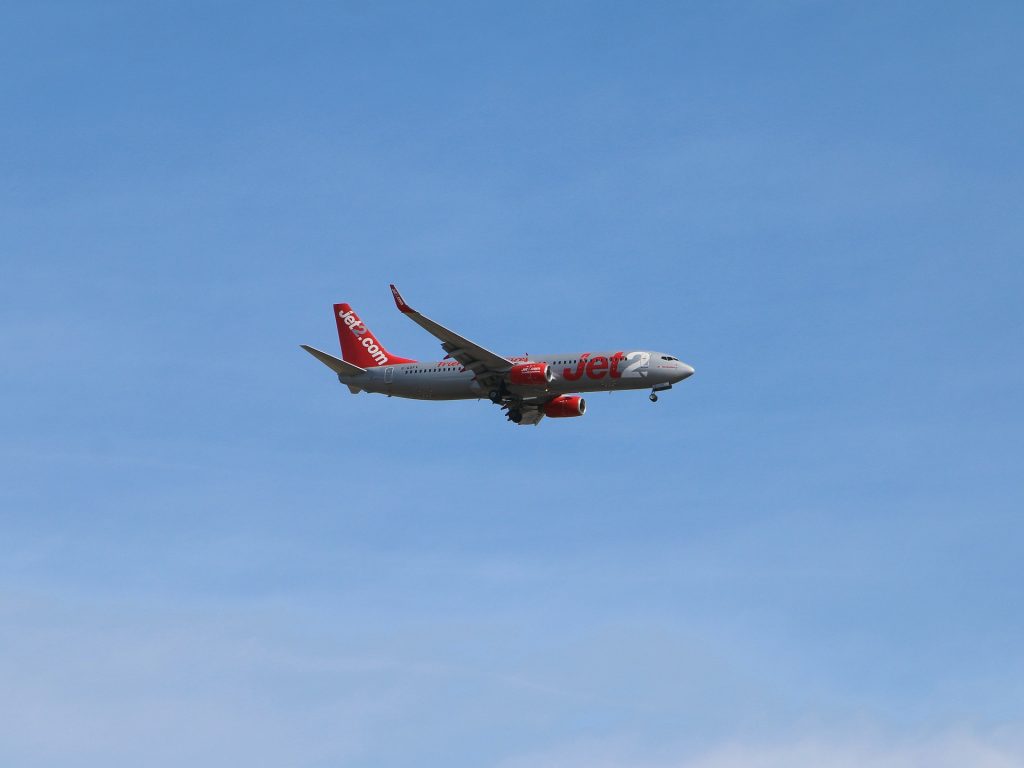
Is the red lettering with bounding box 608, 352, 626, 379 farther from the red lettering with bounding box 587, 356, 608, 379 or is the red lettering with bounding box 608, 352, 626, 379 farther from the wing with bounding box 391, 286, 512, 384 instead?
the wing with bounding box 391, 286, 512, 384

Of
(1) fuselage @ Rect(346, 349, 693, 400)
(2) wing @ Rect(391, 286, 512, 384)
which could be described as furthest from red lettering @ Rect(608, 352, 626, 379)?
(2) wing @ Rect(391, 286, 512, 384)

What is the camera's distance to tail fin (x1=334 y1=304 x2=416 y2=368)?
108m

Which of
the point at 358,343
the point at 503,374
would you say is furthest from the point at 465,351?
the point at 358,343

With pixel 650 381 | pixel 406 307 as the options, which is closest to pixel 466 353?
pixel 406 307

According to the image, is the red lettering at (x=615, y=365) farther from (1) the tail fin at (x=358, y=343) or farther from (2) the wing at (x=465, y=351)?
(1) the tail fin at (x=358, y=343)

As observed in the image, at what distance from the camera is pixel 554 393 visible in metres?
101

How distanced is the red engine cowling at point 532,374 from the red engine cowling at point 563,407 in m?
6.48

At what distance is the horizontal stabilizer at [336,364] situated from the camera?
341ft

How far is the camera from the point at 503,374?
3976 inches

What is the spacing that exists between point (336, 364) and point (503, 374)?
13.2 metres

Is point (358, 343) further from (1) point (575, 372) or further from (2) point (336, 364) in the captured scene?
(1) point (575, 372)

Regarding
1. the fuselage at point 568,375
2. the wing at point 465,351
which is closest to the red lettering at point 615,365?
the fuselage at point 568,375

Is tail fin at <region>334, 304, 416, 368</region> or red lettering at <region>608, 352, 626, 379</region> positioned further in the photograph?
tail fin at <region>334, 304, 416, 368</region>

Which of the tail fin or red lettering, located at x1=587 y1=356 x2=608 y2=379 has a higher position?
the tail fin
